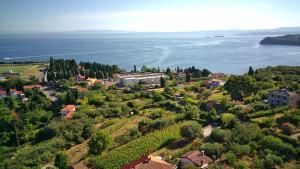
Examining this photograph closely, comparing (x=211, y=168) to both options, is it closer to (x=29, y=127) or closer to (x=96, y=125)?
(x=96, y=125)

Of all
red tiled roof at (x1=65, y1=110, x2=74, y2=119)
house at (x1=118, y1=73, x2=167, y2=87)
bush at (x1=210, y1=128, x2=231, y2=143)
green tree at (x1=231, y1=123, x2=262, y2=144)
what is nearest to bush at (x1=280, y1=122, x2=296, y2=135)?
green tree at (x1=231, y1=123, x2=262, y2=144)

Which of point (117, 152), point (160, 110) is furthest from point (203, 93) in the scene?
point (117, 152)

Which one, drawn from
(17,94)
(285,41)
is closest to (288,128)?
(17,94)

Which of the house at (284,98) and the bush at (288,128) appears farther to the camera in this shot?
the house at (284,98)

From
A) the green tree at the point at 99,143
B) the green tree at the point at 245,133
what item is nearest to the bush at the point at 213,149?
the green tree at the point at 245,133

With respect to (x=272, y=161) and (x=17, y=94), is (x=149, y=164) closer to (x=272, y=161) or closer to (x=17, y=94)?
(x=272, y=161)

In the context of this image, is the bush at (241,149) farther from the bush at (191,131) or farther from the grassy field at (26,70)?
the grassy field at (26,70)
